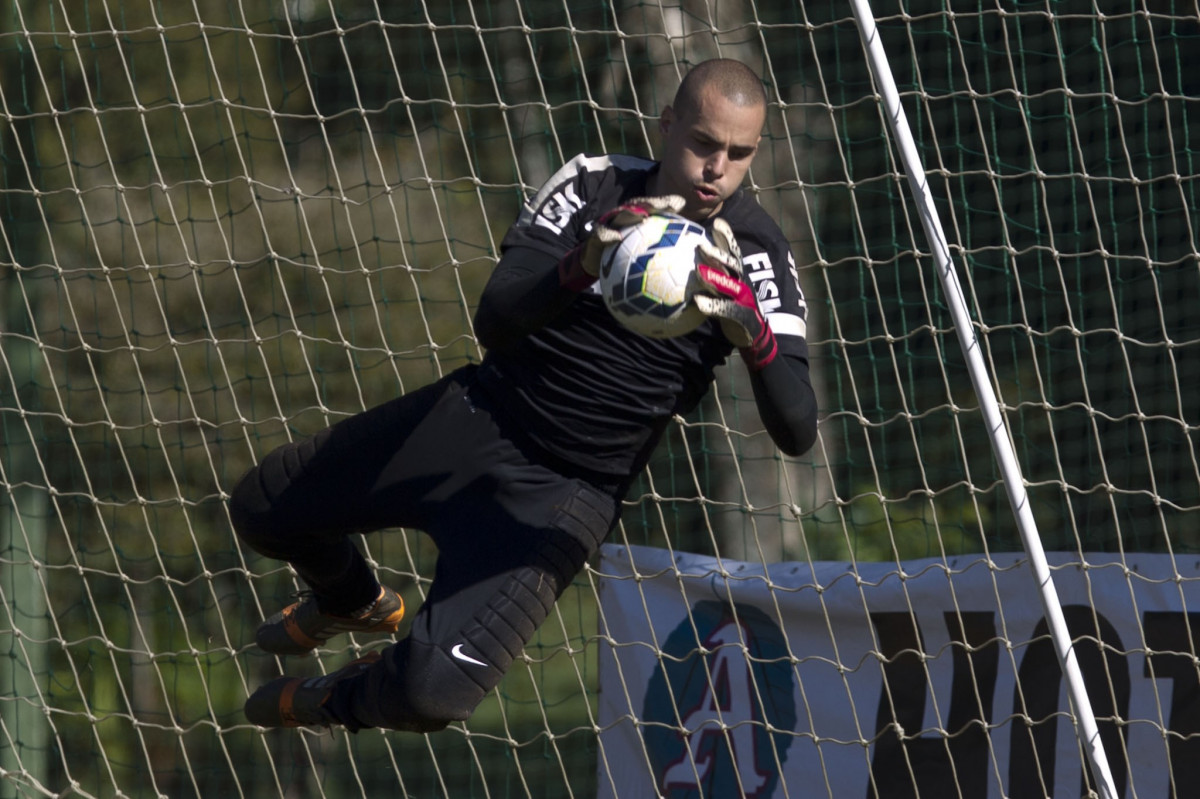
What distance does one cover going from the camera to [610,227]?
2.68 meters

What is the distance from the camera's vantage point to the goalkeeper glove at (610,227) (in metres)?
2.65

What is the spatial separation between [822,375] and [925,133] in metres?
1.27

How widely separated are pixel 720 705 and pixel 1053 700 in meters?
1.05

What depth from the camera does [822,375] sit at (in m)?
6.41

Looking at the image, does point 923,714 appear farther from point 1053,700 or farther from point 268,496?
point 268,496

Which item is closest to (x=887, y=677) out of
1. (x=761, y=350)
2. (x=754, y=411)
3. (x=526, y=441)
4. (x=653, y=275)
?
(x=754, y=411)

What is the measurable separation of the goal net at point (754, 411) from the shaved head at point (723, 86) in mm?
1500

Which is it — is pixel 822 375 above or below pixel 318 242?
below

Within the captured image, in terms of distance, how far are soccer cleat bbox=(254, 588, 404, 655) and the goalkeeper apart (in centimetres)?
35

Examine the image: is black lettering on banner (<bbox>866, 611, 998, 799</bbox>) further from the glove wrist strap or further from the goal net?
the glove wrist strap

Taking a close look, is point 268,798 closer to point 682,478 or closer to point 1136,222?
point 682,478

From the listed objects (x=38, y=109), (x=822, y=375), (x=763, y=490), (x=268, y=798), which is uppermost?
(x=38, y=109)

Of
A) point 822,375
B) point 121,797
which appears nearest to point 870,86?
point 822,375

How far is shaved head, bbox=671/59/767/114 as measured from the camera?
295cm
